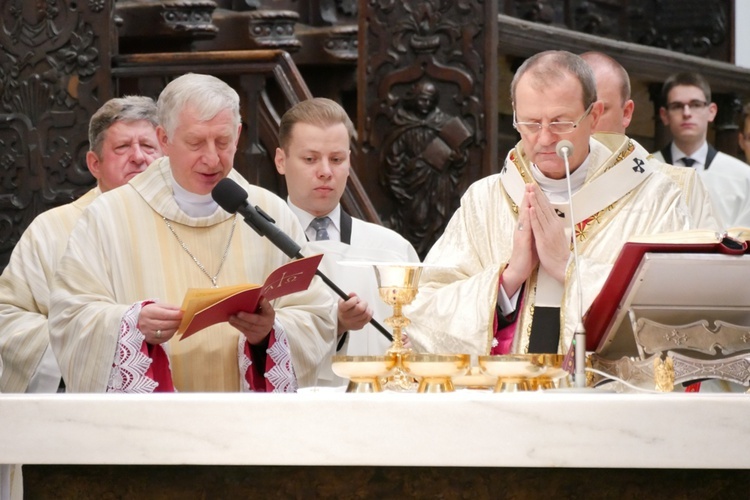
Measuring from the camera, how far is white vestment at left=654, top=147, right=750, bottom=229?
7.00 m

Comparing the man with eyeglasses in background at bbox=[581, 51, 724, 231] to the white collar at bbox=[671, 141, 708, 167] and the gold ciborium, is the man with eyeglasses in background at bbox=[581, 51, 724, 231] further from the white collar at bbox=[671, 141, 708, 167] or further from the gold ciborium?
the gold ciborium

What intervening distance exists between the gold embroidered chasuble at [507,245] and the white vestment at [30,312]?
5.05 ft

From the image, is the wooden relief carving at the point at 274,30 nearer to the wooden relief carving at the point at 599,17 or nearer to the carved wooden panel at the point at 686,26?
the wooden relief carving at the point at 599,17

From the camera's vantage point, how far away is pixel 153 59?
720 centimetres

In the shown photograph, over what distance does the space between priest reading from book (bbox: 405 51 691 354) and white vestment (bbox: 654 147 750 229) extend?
263cm

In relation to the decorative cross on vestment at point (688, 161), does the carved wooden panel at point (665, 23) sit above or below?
above

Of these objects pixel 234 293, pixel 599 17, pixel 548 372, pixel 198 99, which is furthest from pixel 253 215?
pixel 599 17

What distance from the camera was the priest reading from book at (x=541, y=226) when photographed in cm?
396

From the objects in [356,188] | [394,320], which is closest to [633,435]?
[394,320]

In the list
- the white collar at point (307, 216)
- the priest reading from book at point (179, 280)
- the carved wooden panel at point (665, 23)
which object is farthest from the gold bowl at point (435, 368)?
the carved wooden panel at point (665, 23)

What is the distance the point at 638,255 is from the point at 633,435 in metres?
0.60

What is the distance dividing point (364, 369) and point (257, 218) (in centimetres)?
89

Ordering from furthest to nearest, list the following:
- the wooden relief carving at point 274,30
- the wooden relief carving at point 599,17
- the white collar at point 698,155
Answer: the wooden relief carving at point 599,17
the wooden relief carving at point 274,30
the white collar at point 698,155

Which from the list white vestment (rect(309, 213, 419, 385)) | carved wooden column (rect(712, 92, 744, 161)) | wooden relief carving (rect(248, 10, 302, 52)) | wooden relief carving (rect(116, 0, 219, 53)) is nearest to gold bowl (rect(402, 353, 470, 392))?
white vestment (rect(309, 213, 419, 385))
